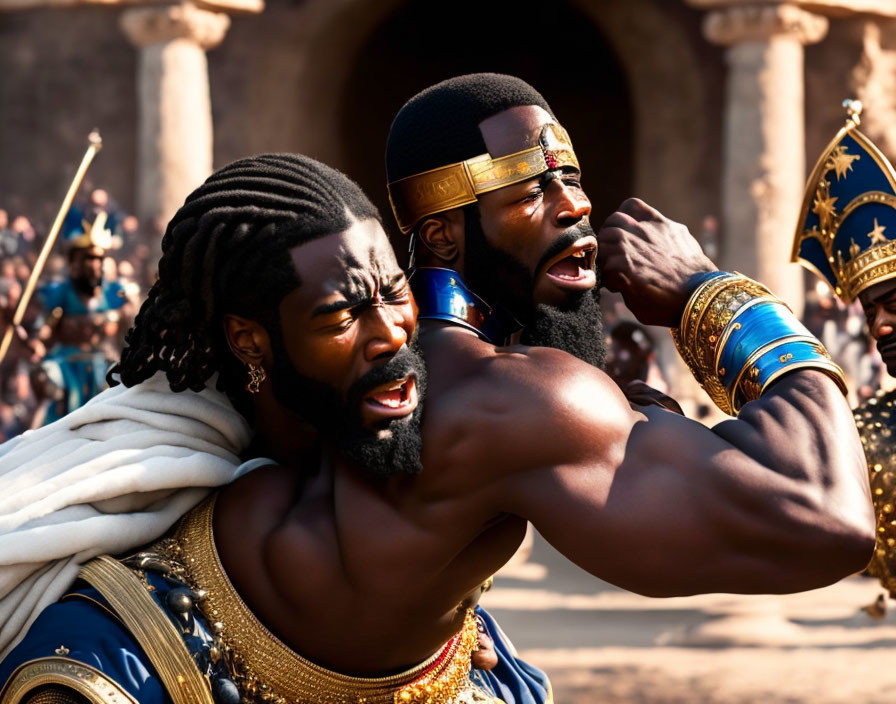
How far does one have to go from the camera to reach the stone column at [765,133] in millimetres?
10508

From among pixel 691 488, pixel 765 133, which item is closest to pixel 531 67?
pixel 765 133

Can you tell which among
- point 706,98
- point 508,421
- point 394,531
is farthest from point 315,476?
point 706,98

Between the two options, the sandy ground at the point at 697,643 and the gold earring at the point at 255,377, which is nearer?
the gold earring at the point at 255,377

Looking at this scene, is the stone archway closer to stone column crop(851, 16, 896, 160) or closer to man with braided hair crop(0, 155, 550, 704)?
stone column crop(851, 16, 896, 160)

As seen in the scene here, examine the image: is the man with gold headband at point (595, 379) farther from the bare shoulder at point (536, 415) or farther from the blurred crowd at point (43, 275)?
the blurred crowd at point (43, 275)

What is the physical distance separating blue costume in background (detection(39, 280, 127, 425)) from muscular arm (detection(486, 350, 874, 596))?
23.8ft

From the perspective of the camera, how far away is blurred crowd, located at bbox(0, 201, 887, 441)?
28.2 ft

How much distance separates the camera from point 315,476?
8.42 feet

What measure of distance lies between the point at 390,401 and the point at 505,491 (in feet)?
0.77

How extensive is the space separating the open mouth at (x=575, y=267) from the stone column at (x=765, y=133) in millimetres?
8036

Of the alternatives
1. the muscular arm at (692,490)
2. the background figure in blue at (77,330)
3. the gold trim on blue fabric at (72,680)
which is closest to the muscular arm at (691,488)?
the muscular arm at (692,490)

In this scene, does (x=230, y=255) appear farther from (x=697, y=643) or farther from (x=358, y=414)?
(x=697, y=643)

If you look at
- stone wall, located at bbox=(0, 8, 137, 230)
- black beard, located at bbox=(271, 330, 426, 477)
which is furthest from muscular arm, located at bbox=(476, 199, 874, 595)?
stone wall, located at bbox=(0, 8, 137, 230)

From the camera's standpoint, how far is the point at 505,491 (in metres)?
2.33
